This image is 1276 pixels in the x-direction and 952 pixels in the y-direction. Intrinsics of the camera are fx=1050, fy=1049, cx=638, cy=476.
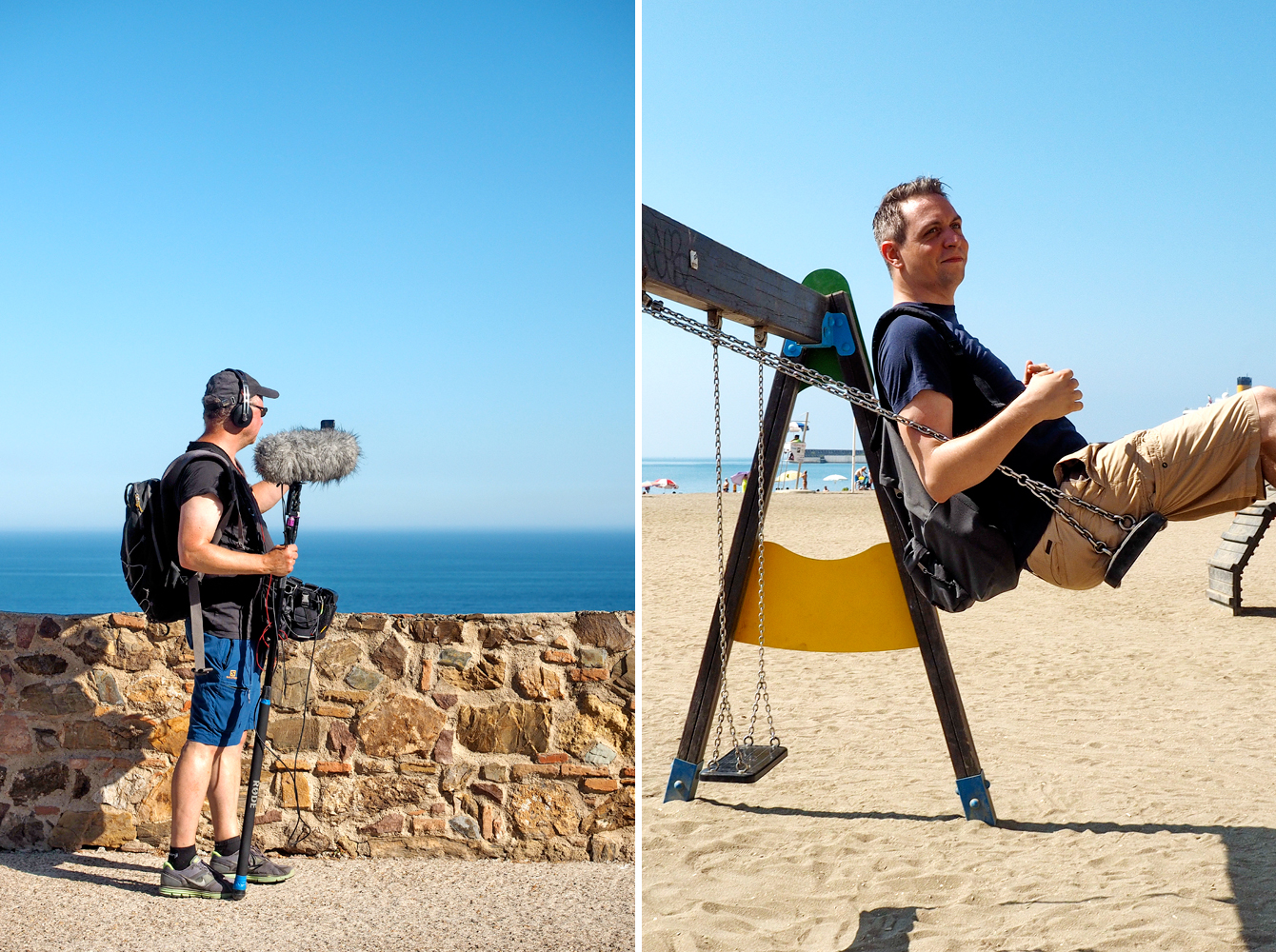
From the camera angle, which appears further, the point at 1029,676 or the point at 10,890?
the point at 1029,676

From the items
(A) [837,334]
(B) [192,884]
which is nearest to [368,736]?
(B) [192,884]

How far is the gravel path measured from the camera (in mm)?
3443

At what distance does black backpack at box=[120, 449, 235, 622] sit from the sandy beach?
1979mm

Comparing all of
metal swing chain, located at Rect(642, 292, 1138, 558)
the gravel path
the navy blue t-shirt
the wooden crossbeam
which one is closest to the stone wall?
the gravel path

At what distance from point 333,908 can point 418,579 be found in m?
89.4

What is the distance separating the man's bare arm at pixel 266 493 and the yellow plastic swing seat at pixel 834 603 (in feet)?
6.07

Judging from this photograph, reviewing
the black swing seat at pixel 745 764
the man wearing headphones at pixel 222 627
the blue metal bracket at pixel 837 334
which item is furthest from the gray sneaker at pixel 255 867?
the blue metal bracket at pixel 837 334

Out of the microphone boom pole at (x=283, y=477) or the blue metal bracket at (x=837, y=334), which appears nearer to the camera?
the blue metal bracket at (x=837, y=334)

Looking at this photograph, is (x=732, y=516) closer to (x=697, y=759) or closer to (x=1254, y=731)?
(x=1254, y=731)

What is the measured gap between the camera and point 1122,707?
22.9ft

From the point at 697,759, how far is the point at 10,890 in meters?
2.60

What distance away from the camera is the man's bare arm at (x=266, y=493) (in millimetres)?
3975

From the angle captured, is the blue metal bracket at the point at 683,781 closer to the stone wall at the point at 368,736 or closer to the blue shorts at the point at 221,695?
the stone wall at the point at 368,736

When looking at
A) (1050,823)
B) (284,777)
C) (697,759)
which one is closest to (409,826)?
(284,777)
